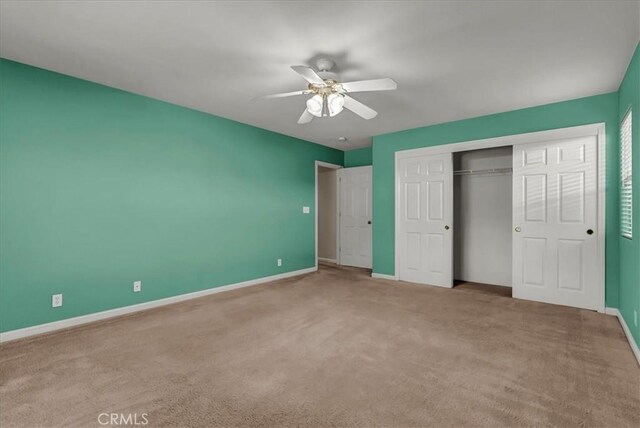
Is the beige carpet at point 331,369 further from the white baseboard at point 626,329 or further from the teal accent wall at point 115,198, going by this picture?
the teal accent wall at point 115,198

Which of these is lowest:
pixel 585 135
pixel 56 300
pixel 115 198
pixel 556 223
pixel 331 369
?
pixel 331 369

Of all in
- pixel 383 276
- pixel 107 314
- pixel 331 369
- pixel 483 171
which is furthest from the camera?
pixel 383 276

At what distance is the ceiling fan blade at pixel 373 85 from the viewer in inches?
98.7

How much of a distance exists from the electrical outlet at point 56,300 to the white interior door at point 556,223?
5.39 m

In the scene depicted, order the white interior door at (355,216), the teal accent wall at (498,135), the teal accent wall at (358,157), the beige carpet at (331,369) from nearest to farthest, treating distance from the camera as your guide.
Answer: the beige carpet at (331,369) → the teal accent wall at (498,135) → the white interior door at (355,216) → the teal accent wall at (358,157)

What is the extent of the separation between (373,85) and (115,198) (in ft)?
9.96

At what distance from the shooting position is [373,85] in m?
2.59

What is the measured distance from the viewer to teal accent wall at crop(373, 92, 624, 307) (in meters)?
3.55

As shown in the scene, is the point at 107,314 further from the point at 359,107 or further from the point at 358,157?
the point at 358,157

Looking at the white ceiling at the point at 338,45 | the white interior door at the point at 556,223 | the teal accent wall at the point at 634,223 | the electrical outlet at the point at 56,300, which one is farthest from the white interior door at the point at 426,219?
the electrical outlet at the point at 56,300

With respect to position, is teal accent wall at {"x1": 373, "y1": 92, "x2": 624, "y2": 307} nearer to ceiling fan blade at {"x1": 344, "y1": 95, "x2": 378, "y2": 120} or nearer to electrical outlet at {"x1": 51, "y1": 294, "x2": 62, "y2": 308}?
ceiling fan blade at {"x1": 344, "y1": 95, "x2": 378, "y2": 120}

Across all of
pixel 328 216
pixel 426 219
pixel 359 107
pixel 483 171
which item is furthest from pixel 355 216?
pixel 359 107

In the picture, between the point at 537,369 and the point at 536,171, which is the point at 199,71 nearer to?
the point at 537,369

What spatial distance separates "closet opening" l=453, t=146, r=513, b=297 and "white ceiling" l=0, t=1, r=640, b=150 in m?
1.33
